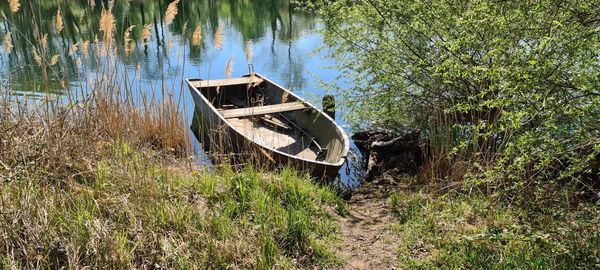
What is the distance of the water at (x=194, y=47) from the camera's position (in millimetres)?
7559

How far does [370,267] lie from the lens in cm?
348

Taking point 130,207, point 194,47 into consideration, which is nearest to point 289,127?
point 130,207

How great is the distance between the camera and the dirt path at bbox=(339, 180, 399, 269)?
3.56m

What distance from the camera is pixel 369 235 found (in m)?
4.04

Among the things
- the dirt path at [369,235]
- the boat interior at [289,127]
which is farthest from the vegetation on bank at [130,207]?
the boat interior at [289,127]

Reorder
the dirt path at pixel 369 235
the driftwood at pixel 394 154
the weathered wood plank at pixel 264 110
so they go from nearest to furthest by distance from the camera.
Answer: the dirt path at pixel 369 235
the driftwood at pixel 394 154
the weathered wood plank at pixel 264 110

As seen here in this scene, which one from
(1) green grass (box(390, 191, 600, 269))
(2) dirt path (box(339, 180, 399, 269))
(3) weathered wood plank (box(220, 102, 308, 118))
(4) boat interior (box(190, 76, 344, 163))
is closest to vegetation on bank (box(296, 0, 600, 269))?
(1) green grass (box(390, 191, 600, 269))

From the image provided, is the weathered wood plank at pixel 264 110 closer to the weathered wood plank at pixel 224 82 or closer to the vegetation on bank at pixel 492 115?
the vegetation on bank at pixel 492 115

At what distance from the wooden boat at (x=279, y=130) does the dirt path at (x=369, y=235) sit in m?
0.62

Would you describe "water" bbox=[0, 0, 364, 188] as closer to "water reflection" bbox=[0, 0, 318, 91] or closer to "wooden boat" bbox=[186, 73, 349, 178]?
"water reflection" bbox=[0, 0, 318, 91]

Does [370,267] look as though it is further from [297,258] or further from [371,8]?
[371,8]

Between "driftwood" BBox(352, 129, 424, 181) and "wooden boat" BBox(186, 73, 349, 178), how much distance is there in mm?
666

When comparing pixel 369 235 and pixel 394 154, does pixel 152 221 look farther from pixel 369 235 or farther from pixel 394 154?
pixel 394 154

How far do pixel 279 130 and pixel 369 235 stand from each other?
3.71m
